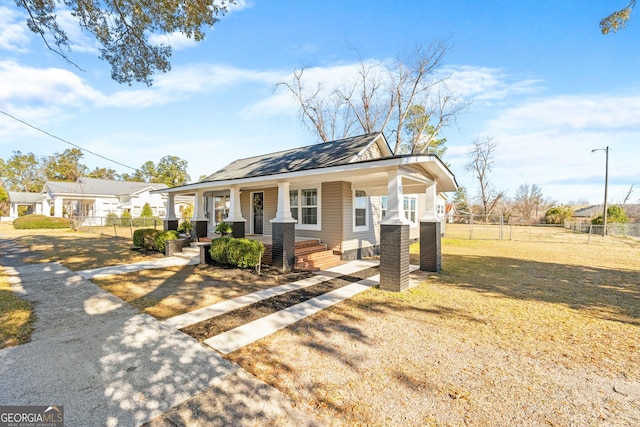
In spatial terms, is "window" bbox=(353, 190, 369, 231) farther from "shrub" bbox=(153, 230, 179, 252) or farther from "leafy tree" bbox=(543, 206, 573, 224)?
"leafy tree" bbox=(543, 206, 573, 224)

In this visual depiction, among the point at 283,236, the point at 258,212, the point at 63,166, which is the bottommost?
the point at 283,236

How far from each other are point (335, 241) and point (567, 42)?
35.5ft

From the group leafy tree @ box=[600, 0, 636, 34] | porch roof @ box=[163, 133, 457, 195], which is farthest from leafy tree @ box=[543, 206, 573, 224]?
leafy tree @ box=[600, 0, 636, 34]

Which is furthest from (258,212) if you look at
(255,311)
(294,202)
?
(255,311)

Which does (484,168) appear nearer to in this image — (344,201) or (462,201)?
(462,201)

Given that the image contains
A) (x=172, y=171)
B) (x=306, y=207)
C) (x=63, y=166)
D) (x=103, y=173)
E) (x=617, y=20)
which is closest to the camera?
(x=617, y=20)

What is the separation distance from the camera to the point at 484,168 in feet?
126

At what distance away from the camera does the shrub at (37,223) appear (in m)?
22.1

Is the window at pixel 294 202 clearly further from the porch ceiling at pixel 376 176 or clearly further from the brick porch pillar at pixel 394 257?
the brick porch pillar at pixel 394 257

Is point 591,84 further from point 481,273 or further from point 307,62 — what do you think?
point 307,62

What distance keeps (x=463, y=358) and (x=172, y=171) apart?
56.5 metres

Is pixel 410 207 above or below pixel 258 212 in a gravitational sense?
above

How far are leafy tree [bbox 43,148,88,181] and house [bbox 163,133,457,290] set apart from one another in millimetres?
46879

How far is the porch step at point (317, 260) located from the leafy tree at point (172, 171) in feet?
155
